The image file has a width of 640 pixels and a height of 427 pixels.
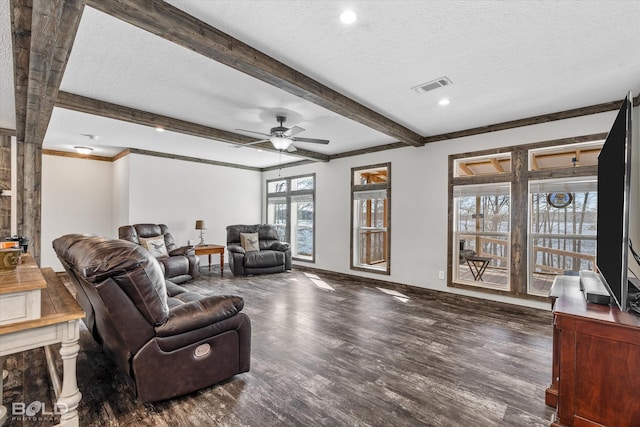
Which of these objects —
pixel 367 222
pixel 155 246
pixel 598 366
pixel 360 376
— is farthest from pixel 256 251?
pixel 598 366

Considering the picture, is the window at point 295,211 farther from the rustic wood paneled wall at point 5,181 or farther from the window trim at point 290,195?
the rustic wood paneled wall at point 5,181

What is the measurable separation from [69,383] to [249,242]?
4.97 m

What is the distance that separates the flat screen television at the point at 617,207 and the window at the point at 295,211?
5.39m

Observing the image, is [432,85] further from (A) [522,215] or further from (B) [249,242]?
(B) [249,242]

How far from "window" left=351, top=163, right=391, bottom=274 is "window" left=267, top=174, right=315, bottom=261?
121cm

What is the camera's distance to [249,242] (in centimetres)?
664

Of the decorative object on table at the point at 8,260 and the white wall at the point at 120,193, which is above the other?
the white wall at the point at 120,193

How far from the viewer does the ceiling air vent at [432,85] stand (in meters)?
2.96

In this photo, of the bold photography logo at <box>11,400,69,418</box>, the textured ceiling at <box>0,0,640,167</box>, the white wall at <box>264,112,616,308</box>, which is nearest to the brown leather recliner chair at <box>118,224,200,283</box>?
the textured ceiling at <box>0,0,640,167</box>

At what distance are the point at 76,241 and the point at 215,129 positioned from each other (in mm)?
3022

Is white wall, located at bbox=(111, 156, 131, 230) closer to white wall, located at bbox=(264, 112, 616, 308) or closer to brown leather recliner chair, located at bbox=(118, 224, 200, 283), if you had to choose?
brown leather recliner chair, located at bbox=(118, 224, 200, 283)

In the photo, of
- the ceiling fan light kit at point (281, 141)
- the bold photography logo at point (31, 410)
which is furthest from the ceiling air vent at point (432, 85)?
the bold photography logo at point (31, 410)

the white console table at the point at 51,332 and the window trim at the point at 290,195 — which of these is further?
the window trim at the point at 290,195

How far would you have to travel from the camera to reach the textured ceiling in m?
2.02
